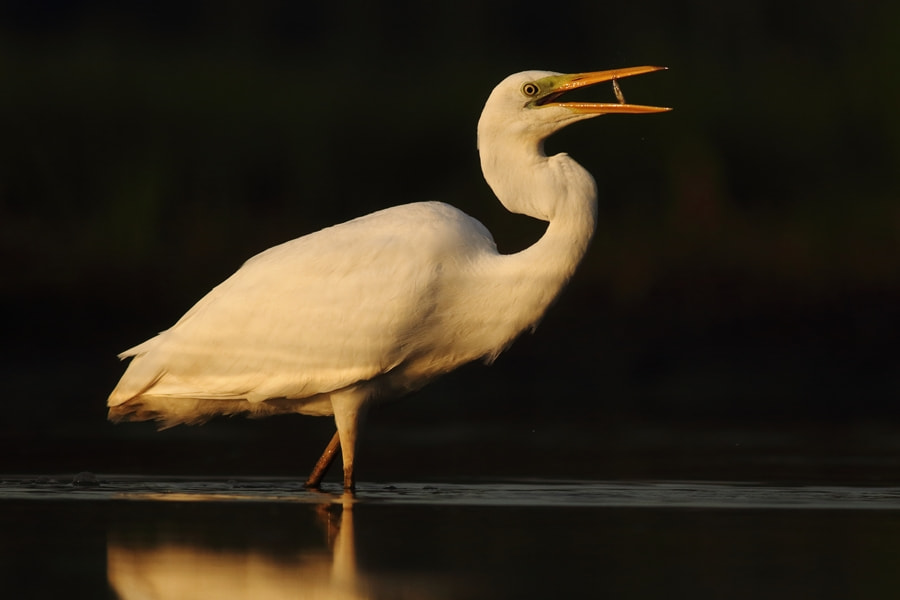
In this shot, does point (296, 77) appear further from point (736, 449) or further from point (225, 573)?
point (225, 573)

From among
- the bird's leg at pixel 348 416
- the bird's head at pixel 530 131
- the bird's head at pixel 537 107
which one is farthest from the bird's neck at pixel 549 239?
the bird's leg at pixel 348 416

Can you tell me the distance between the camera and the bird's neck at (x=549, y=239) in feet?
33.4

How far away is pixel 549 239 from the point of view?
10.2 meters

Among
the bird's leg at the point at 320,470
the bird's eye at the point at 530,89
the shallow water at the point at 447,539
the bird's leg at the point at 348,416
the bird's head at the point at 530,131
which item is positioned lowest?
the shallow water at the point at 447,539

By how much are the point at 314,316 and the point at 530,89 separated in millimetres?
1500

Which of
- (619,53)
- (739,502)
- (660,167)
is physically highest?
(619,53)

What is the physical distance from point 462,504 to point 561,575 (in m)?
2.11

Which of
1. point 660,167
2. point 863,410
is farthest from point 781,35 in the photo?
point 863,410

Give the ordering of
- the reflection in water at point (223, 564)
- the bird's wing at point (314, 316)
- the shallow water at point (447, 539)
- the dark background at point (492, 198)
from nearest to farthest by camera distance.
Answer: the reflection in water at point (223, 564), the shallow water at point (447, 539), the bird's wing at point (314, 316), the dark background at point (492, 198)

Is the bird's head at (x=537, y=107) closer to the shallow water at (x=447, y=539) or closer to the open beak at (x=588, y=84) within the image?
the open beak at (x=588, y=84)

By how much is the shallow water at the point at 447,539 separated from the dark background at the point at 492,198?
2754 millimetres

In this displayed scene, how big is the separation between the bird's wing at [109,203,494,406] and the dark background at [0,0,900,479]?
82.8 inches

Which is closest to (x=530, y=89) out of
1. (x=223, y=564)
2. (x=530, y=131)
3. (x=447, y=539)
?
(x=530, y=131)

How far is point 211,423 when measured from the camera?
45.5 ft
